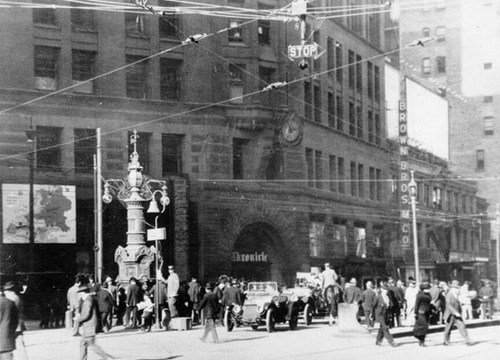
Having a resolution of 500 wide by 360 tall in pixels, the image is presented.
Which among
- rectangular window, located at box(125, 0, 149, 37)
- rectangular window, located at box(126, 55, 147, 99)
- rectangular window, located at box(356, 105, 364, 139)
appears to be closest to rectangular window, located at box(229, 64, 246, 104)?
rectangular window, located at box(126, 55, 147, 99)

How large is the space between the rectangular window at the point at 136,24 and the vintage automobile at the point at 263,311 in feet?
64.6

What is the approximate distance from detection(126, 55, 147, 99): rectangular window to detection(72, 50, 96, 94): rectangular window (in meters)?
2.07

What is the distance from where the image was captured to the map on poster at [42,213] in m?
37.7

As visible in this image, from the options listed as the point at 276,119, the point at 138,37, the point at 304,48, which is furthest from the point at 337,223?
the point at 304,48

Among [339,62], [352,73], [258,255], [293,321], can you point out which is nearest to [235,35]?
[339,62]

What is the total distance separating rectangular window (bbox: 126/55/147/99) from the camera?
43.8 meters

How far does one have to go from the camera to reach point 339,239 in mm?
54969

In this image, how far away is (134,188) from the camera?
1211 inches

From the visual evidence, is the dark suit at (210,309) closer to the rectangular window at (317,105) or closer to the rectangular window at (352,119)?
the rectangular window at (317,105)

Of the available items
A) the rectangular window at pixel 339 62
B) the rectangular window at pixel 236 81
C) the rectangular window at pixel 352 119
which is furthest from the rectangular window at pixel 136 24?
the rectangular window at pixel 352 119

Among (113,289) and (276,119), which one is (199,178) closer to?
(276,119)

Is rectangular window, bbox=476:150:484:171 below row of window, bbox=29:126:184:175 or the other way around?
the other way around

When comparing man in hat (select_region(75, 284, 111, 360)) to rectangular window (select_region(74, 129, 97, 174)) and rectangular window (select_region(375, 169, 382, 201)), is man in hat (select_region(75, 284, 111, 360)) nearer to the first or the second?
rectangular window (select_region(74, 129, 97, 174))

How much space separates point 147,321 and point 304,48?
32.7 feet
